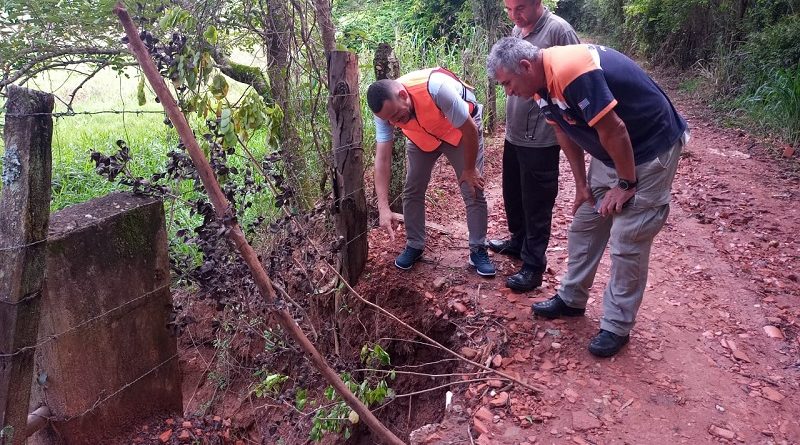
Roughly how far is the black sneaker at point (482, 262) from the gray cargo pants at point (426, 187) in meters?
0.05

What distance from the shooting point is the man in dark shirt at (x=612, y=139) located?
2.45m

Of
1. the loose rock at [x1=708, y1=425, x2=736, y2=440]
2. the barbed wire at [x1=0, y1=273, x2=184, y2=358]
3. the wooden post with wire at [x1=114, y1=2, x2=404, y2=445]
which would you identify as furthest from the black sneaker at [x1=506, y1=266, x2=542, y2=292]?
the barbed wire at [x1=0, y1=273, x2=184, y2=358]

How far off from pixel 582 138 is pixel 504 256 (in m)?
1.58

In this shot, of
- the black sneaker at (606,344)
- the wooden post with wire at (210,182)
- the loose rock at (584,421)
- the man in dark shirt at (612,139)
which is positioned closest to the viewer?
the wooden post with wire at (210,182)

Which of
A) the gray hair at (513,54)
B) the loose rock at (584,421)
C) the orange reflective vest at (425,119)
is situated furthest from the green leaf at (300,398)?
the gray hair at (513,54)

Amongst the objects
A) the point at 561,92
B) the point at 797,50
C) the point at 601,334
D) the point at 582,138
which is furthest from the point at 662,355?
the point at 797,50

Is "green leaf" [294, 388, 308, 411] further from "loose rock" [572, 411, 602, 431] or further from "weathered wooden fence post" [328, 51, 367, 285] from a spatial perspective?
"loose rock" [572, 411, 602, 431]

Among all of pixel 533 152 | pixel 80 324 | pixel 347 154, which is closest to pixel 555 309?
pixel 533 152

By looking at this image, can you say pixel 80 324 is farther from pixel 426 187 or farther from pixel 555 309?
pixel 555 309

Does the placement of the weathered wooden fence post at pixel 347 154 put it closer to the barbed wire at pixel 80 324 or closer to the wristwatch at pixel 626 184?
the barbed wire at pixel 80 324

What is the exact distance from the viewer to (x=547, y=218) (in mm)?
3520

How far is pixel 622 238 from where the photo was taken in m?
2.79

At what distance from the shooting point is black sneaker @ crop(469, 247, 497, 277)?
383 centimetres

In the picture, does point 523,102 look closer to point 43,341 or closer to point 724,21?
point 43,341
